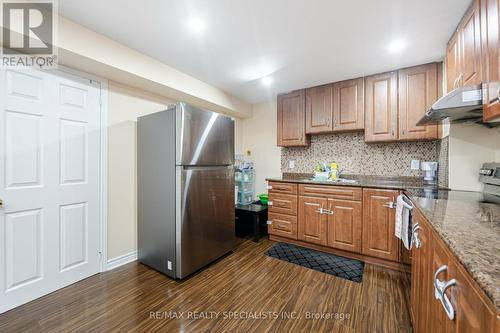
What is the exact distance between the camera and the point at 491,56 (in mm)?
1178

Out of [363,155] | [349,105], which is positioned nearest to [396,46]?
[349,105]

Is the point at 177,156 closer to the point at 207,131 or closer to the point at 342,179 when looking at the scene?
the point at 207,131

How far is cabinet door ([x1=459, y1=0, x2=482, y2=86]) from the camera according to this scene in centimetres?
136

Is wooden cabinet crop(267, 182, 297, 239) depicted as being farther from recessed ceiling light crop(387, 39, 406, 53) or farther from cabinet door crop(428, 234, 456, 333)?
cabinet door crop(428, 234, 456, 333)

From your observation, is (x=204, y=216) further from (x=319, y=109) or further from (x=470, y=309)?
(x=319, y=109)

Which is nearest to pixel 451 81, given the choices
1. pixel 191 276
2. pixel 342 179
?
pixel 342 179

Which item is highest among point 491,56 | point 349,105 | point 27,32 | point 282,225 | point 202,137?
point 27,32

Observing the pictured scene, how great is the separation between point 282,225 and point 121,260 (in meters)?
2.05

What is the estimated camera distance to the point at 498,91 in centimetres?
105

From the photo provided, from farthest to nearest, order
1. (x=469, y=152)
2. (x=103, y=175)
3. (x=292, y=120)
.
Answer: (x=292, y=120) → (x=103, y=175) → (x=469, y=152)

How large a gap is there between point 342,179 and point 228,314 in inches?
92.2

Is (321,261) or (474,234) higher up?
(474,234)

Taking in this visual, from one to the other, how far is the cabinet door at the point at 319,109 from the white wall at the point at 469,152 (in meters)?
1.34

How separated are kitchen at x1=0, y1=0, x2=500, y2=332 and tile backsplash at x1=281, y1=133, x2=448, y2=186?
3 centimetres
